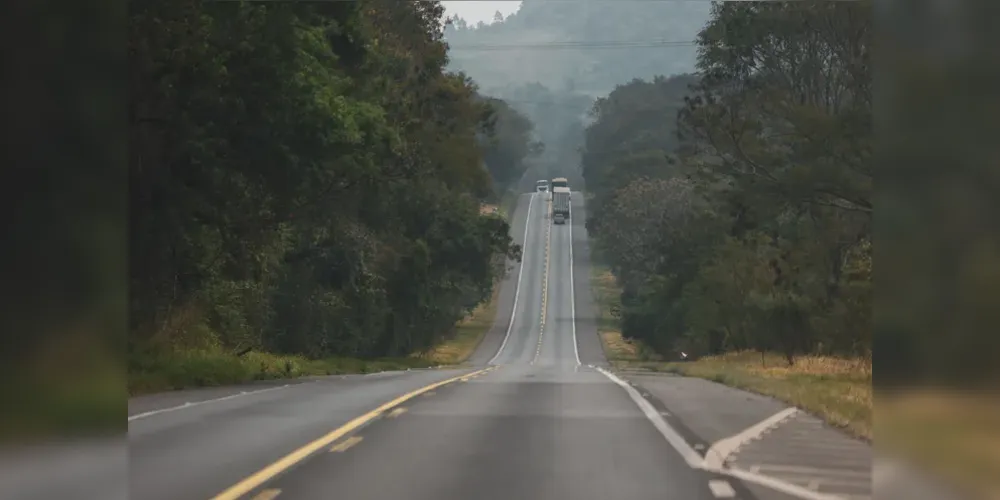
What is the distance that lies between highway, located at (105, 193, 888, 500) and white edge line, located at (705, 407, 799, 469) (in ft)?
0.31

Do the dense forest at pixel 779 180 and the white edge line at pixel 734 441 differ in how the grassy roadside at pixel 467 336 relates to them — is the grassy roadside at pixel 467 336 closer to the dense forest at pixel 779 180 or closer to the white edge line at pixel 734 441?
the dense forest at pixel 779 180

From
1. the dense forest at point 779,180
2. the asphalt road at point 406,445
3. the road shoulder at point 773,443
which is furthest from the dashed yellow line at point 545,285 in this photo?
the road shoulder at point 773,443

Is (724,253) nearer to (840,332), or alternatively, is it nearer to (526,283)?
(840,332)

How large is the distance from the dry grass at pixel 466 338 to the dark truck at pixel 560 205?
71.4 feet

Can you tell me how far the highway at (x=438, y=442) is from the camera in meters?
9.83

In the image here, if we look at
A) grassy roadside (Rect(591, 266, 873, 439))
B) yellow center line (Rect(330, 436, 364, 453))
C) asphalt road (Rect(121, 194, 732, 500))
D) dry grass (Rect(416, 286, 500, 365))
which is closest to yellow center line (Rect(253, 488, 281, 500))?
asphalt road (Rect(121, 194, 732, 500))

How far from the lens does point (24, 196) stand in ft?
29.7

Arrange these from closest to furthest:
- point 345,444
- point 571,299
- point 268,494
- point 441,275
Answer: point 268,494 < point 345,444 < point 441,275 < point 571,299

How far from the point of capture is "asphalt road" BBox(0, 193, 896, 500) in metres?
9.63

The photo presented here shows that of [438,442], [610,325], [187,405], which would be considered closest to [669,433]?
[438,442]

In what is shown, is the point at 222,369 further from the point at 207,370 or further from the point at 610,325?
the point at 610,325

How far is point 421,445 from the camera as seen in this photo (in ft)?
41.7

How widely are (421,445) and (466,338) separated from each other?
7074 cm

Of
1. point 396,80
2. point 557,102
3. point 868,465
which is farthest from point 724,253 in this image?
point 557,102
